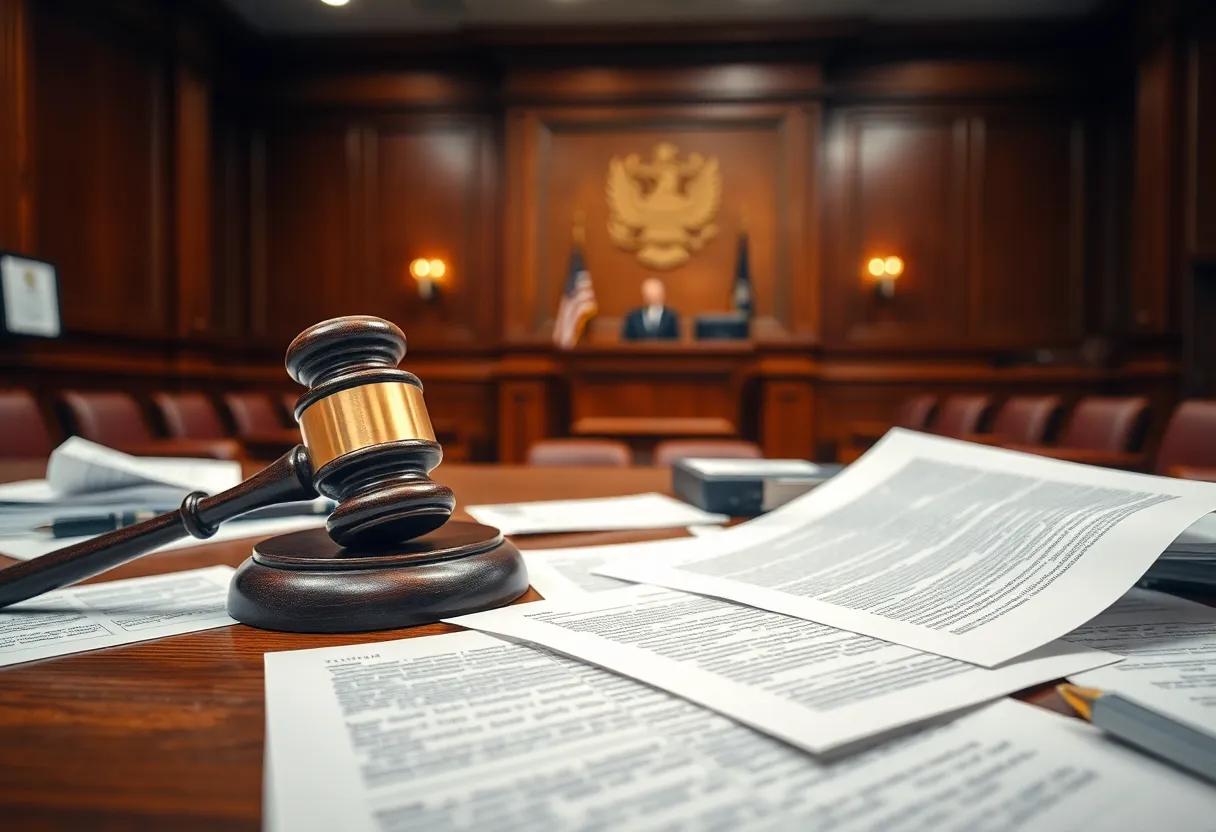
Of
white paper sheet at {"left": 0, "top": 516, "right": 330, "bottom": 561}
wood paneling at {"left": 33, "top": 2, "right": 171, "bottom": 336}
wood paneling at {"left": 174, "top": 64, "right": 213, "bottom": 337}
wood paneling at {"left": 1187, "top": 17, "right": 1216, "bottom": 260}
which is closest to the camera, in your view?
white paper sheet at {"left": 0, "top": 516, "right": 330, "bottom": 561}

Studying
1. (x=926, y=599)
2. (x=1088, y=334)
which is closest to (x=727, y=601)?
(x=926, y=599)

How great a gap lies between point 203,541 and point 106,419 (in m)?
3.57

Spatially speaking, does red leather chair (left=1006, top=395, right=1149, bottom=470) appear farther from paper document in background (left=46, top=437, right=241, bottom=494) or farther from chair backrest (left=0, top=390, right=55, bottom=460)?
chair backrest (left=0, top=390, right=55, bottom=460)

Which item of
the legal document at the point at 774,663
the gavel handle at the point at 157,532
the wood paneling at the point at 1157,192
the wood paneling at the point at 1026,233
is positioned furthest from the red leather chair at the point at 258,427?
the wood paneling at the point at 1157,192

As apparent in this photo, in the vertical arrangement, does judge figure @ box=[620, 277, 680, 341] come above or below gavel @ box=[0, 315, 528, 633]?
above

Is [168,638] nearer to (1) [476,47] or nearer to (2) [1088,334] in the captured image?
(1) [476,47]

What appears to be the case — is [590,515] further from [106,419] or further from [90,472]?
[106,419]

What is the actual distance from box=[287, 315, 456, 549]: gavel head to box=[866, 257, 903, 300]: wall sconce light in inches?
221

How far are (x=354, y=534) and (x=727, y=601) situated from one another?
21 centimetres

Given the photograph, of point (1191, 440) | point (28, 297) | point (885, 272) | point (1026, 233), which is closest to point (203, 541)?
point (1191, 440)

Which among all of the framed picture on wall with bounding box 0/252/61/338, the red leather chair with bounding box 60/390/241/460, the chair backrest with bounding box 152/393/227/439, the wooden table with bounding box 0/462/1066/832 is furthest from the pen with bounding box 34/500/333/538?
the chair backrest with bounding box 152/393/227/439

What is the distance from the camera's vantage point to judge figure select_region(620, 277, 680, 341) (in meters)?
5.36

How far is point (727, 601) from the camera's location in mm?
428

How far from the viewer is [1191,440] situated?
2221 mm
